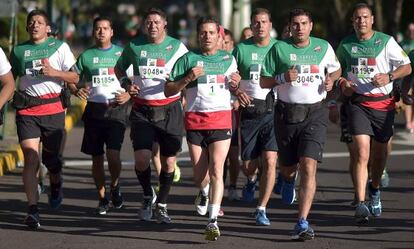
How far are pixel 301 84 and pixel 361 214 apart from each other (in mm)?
1433

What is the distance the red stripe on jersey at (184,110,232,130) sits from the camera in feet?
37.5

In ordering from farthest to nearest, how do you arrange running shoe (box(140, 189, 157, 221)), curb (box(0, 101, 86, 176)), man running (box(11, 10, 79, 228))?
curb (box(0, 101, 86, 176)) < running shoe (box(140, 189, 157, 221)) < man running (box(11, 10, 79, 228))

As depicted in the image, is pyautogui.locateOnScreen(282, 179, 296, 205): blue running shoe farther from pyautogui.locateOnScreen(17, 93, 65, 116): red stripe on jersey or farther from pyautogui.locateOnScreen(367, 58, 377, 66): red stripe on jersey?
pyautogui.locateOnScreen(17, 93, 65, 116): red stripe on jersey

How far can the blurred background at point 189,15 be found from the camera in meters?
23.7

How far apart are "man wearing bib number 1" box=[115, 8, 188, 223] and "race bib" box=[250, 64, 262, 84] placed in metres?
1.08

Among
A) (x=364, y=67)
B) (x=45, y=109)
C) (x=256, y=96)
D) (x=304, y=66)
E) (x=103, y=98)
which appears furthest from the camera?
(x=256, y=96)

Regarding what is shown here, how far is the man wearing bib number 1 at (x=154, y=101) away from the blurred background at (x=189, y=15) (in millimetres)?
4646

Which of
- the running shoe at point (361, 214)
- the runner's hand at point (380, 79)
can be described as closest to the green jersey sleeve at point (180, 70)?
A: the runner's hand at point (380, 79)

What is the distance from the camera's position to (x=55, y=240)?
11.1 m

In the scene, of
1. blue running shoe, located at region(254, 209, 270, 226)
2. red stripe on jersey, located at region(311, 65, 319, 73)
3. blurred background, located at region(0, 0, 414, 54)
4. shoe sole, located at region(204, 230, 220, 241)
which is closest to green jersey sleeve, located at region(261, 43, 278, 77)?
A: red stripe on jersey, located at region(311, 65, 319, 73)

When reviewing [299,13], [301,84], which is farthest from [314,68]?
[299,13]

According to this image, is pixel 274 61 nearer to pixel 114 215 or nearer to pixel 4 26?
pixel 114 215

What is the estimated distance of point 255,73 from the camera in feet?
42.9

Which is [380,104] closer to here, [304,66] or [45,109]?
[304,66]
